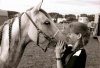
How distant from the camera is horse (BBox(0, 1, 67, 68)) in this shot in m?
4.04

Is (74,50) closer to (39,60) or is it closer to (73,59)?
(73,59)

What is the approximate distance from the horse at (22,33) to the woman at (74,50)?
555mm

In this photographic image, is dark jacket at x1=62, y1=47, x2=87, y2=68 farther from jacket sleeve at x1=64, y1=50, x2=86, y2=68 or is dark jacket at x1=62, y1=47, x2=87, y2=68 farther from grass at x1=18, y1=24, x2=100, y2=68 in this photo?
grass at x1=18, y1=24, x2=100, y2=68

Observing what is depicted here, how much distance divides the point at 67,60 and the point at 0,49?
0.96 meters

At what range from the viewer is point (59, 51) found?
142 inches

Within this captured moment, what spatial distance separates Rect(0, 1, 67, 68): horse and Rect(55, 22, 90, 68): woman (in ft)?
1.82

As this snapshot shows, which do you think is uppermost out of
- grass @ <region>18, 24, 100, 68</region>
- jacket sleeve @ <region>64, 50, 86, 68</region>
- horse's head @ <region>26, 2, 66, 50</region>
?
horse's head @ <region>26, 2, 66, 50</region>

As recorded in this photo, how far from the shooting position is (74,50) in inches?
147

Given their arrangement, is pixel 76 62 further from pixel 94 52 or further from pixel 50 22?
pixel 94 52

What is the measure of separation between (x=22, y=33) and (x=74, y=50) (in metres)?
0.81

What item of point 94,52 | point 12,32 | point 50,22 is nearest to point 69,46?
point 50,22

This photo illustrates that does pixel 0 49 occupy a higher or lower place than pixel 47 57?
higher

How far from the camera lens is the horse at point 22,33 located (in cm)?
404

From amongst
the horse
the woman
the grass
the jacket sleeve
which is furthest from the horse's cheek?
the grass
